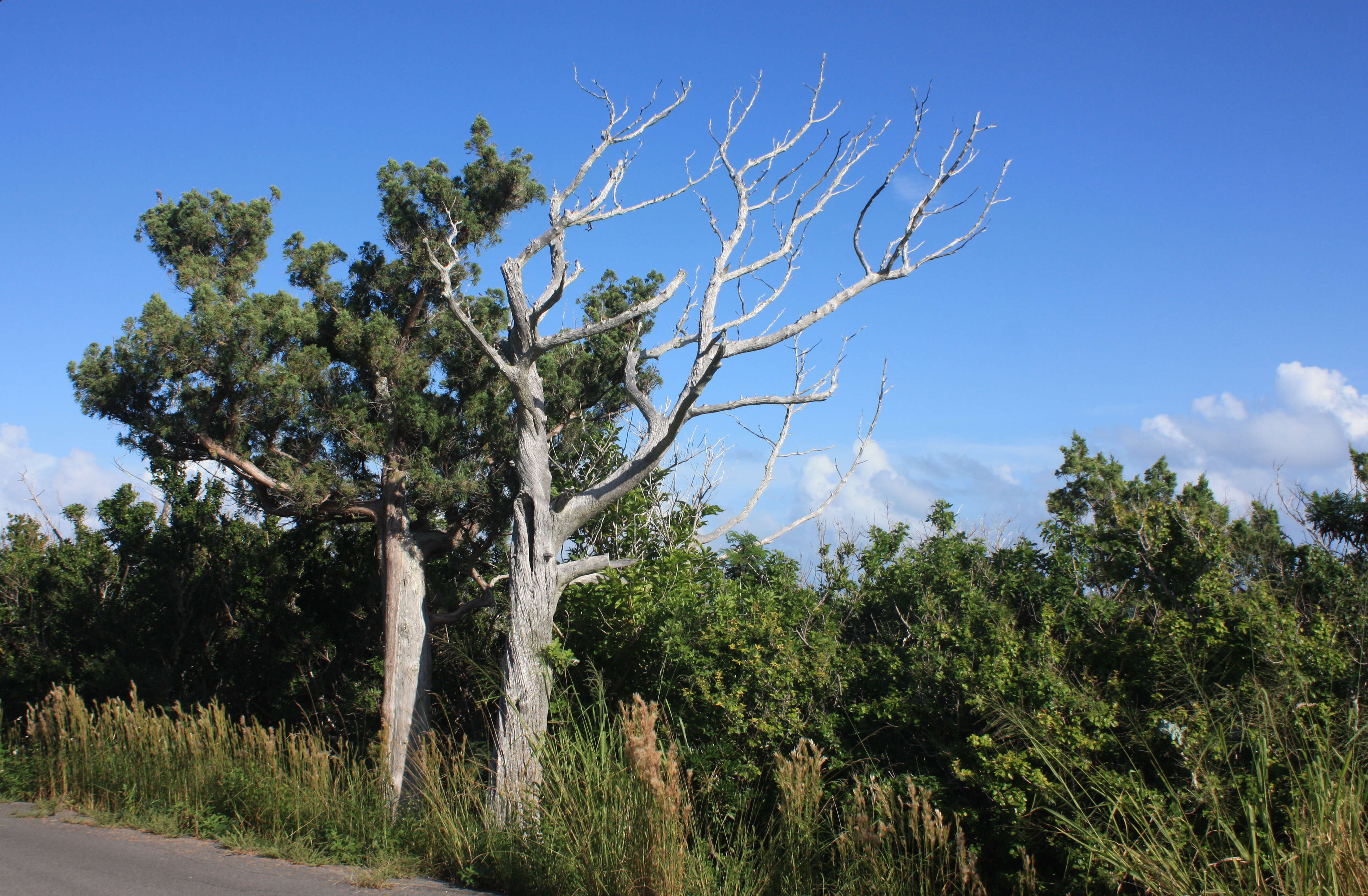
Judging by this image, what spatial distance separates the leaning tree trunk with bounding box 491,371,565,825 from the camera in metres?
7.23

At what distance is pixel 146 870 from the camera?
17.5 ft

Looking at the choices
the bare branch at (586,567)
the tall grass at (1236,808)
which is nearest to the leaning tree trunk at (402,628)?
the bare branch at (586,567)

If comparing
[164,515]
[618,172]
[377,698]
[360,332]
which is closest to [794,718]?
[618,172]

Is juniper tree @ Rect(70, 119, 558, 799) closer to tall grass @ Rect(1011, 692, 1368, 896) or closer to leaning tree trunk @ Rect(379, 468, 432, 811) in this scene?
→ leaning tree trunk @ Rect(379, 468, 432, 811)

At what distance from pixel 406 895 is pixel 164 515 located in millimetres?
12344

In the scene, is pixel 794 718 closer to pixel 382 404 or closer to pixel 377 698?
pixel 382 404

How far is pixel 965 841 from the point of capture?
16.3 ft

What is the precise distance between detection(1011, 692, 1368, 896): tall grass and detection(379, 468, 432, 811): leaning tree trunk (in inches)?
311

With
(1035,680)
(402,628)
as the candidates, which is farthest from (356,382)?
(1035,680)

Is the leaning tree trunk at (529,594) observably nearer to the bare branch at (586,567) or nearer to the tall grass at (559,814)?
the bare branch at (586,567)

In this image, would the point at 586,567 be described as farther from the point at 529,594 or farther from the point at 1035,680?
the point at 1035,680

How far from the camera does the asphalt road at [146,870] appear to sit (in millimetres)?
4879

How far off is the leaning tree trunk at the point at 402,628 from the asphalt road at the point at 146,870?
3951 millimetres

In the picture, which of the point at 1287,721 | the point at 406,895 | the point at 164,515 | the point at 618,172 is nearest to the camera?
the point at 1287,721
